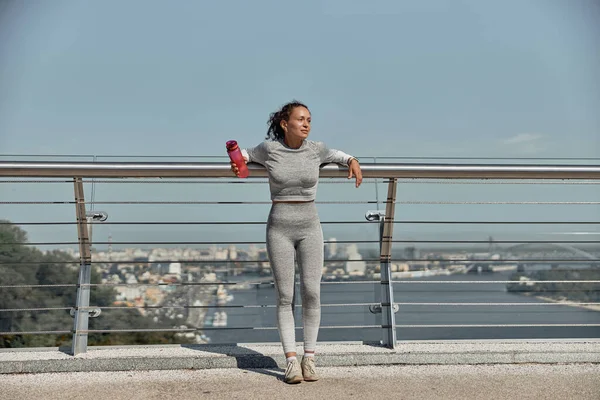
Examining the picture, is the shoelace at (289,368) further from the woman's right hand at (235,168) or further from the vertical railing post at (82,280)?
the vertical railing post at (82,280)

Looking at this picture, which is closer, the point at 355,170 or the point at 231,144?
the point at 231,144

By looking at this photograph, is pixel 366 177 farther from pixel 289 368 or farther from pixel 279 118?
pixel 289 368

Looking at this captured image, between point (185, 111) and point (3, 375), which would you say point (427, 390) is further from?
point (185, 111)

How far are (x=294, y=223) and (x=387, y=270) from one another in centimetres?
82

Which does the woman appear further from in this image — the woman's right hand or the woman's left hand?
the woman's left hand

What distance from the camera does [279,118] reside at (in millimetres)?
3377

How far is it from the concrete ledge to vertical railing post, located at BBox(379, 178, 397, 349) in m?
0.10

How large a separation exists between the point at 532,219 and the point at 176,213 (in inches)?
98.0

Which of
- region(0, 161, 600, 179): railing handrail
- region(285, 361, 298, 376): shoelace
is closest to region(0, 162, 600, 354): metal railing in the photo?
region(0, 161, 600, 179): railing handrail

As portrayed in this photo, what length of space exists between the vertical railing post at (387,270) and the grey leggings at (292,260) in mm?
541

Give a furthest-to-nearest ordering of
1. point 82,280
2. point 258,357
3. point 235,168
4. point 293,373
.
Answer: point 82,280 → point 258,357 → point 235,168 → point 293,373

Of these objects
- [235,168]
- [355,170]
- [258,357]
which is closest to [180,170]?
[235,168]

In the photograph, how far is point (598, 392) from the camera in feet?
9.76

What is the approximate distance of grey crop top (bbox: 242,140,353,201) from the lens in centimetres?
327
